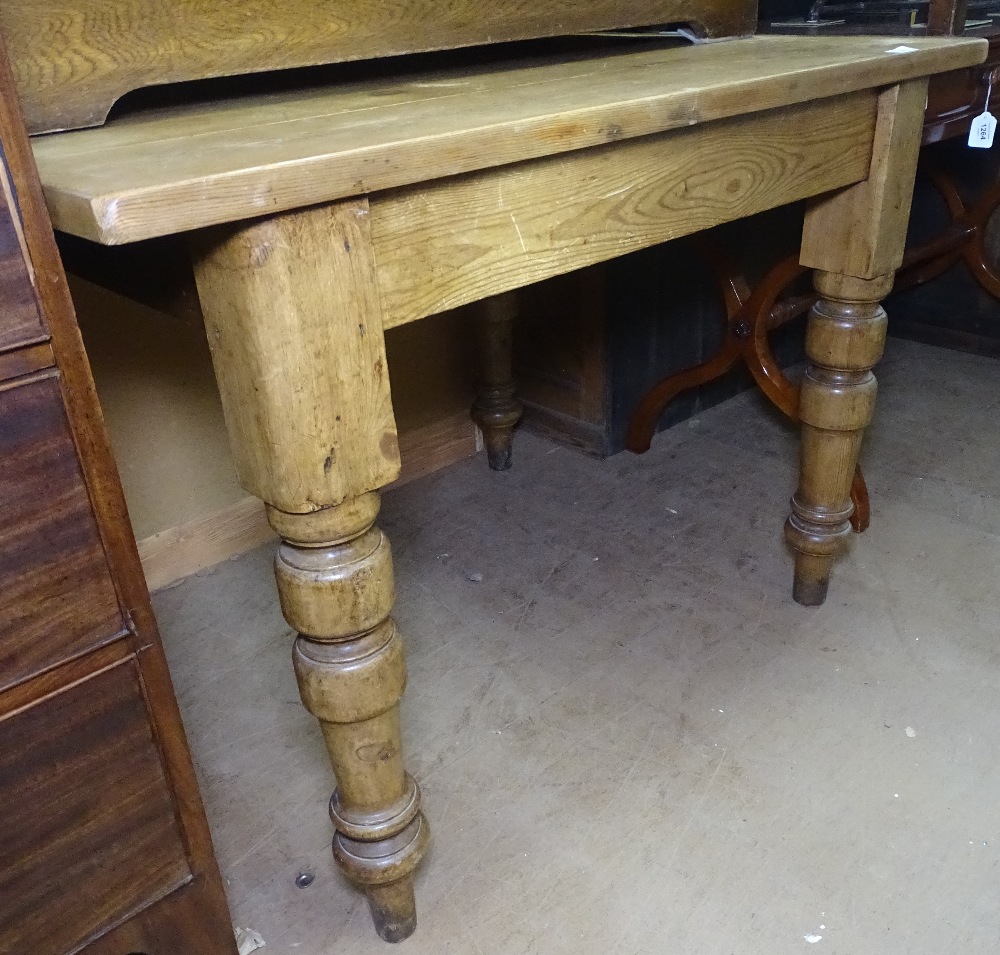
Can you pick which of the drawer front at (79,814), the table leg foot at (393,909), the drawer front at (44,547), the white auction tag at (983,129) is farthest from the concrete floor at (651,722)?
the white auction tag at (983,129)

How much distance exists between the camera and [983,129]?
1.40m

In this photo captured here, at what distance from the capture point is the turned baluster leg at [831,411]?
1.19 metres

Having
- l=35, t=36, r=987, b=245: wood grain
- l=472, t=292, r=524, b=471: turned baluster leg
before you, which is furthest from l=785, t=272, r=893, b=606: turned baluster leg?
l=472, t=292, r=524, b=471: turned baluster leg

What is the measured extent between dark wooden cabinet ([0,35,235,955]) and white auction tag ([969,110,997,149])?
51.6 inches

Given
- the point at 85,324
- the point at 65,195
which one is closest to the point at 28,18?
the point at 65,195

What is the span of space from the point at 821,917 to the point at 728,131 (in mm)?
753

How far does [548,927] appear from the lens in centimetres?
94

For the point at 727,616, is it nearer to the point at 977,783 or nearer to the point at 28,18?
the point at 977,783

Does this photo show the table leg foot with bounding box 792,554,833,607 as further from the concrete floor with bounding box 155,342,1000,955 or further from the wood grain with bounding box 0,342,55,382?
the wood grain with bounding box 0,342,55,382

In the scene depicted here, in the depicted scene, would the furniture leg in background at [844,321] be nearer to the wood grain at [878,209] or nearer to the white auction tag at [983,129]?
the wood grain at [878,209]

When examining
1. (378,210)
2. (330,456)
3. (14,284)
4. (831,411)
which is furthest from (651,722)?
(14,284)

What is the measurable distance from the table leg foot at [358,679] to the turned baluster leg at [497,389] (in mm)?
976

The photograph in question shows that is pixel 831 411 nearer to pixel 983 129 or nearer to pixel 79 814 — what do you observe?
Answer: pixel 983 129

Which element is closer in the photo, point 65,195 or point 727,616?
point 65,195
